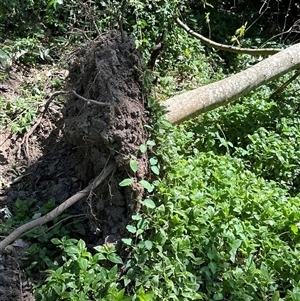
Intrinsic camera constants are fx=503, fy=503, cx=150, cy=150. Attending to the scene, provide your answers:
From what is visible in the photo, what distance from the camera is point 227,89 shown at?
4.55m

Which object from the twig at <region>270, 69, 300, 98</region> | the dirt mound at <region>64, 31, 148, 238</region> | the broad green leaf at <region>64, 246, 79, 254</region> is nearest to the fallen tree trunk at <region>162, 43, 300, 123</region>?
the twig at <region>270, 69, 300, 98</region>

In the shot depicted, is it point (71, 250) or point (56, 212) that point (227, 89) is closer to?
point (56, 212)

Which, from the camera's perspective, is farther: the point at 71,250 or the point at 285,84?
the point at 285,84

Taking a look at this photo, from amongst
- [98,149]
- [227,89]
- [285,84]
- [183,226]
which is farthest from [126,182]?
[285,84]

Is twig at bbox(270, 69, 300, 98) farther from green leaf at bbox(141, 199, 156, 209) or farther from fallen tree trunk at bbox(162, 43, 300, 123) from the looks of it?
green leaf at bbox(141, 199, 156, 209)

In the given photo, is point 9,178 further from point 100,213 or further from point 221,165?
point 221,165

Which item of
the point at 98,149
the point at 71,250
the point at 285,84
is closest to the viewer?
the point at 71,250

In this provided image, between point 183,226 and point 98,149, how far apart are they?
2.39 ft

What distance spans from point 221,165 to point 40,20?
3013 mm

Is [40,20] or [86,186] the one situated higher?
[40,20]

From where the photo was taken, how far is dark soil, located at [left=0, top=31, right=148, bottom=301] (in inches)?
123

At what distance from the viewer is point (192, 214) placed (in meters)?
3.22

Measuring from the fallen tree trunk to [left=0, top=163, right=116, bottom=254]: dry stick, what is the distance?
82 cm

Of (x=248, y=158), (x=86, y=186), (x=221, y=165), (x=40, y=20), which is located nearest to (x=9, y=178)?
(x=86, y=186)
